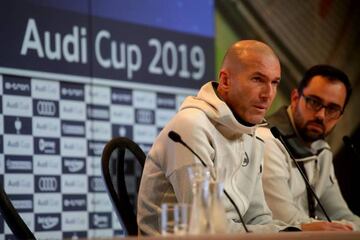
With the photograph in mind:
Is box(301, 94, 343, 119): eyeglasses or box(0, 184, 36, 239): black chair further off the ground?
box(301, 94, 343, 119): eyeglasses

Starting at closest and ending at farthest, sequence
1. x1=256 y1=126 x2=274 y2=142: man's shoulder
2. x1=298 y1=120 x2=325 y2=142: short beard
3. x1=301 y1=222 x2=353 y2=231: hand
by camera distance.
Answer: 1. x1=301 y1=222 x2=353 y2=231: hand
2. x1=256 y1=126 x2=274 y2=142: man's shoulder
3. x1=298 y1=120 x2=325 y2=142: short beard

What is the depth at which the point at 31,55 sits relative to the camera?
3.54 metres

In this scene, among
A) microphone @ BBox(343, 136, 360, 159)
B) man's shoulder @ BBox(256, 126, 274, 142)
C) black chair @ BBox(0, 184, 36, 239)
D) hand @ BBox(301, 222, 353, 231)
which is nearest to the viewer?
black chair @ BBox(0, 184, 36, 239)

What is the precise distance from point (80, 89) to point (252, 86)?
1314 millimetres

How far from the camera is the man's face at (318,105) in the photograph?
325 centimetres

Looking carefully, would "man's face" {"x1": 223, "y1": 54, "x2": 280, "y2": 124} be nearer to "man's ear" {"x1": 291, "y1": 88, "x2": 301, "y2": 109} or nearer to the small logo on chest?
the small logo on chest

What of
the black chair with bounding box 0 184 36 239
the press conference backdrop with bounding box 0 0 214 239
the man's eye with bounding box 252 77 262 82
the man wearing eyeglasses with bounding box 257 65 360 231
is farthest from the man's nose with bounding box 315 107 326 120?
the black chair with bounding box 0 184 36 239

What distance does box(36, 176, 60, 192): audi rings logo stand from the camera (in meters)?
3.53

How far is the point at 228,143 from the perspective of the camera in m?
2.57

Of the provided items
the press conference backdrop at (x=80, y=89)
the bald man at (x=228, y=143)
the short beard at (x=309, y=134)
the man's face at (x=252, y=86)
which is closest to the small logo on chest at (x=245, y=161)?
the bald man at (x=228, y=143)

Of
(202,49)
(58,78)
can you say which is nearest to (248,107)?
(58,78)

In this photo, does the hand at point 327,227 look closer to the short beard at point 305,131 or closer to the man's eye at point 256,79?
the man's eye at point 256,79

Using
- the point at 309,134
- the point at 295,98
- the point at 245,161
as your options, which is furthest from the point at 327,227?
the point at 295,98

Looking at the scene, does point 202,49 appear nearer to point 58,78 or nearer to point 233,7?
point 233,7
